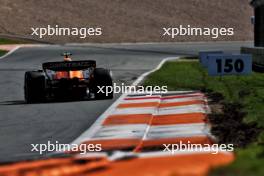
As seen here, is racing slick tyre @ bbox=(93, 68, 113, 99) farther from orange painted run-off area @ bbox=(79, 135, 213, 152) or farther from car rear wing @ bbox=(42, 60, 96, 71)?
orange painted run-off area @ bbox=(79, 135, 213, 152)

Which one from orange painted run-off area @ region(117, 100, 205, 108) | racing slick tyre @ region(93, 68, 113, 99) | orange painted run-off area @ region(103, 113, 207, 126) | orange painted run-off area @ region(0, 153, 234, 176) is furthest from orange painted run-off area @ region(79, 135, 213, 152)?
racing slick tyre @ region(93, 68, 113, 99)

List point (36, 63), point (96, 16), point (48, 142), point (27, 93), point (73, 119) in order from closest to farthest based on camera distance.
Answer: point (48, 142) → point (73, 119) → point (27, 93) → point (36, 63) → point (96, 16)

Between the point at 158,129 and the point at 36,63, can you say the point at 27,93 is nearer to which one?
the point at 158,129

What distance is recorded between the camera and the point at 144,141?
435 inches

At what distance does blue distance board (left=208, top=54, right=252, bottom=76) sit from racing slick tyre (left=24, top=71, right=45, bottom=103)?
4.86 m

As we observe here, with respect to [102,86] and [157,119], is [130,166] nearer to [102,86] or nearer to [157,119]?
[157,119]

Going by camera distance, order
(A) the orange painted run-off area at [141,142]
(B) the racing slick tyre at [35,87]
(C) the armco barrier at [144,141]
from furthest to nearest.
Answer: (B) the racing slick tyre at [35,87], (A) the orange painted run-off area at [141,142], (C) the armco barrier at [144,141]

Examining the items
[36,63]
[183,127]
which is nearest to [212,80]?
[183,127]

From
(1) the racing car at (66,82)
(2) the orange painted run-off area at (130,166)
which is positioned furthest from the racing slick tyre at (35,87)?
(2) the orange painted run-off area at (130,166)

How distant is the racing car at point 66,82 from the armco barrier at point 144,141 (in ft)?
2.23

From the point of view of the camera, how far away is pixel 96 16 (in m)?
82.6

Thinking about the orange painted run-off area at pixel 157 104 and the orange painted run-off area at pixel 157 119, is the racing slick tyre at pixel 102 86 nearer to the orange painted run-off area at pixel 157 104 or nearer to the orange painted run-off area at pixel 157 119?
the orange painted run-off area at pixel 157 104

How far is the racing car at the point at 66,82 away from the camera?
1833cm

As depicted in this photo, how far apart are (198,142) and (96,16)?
2858 inches
